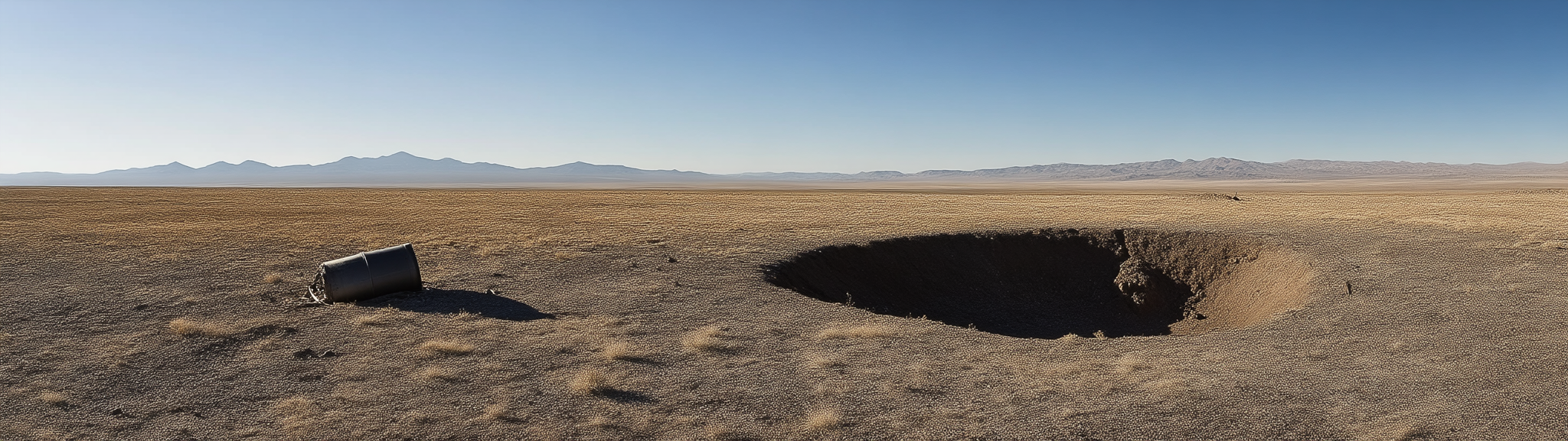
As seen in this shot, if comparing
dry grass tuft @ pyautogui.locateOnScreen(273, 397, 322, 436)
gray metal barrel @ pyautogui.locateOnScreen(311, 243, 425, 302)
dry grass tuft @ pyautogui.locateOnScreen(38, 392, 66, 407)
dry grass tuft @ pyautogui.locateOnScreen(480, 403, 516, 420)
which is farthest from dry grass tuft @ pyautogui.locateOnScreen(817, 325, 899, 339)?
dry grass tuft @ pyautogui.locateOnScreen(38, 392, 66, 407)

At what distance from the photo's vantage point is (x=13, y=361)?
8227 mm

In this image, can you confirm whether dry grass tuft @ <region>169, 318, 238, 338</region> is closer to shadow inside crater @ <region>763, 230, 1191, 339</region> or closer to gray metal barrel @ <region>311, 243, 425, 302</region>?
gray metal barrel @ <region>311, 243, 425, 302</region>

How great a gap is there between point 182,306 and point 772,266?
10436mm

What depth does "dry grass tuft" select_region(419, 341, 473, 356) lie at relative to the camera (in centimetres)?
862

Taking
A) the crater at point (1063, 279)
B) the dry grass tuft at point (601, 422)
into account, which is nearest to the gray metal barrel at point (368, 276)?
the crater at point (1063, 279)

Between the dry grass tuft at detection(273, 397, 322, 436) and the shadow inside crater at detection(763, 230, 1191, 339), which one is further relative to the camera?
the shadow inside crater at detection(763, 230, 1191, 339)

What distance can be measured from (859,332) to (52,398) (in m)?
8.81

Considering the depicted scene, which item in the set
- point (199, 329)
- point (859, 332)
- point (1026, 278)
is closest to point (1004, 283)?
point (1026, 278)

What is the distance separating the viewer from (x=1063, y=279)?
1922 centimetres

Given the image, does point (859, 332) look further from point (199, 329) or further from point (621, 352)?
point (199, 329)

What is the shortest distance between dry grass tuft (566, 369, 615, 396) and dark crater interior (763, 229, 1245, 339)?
7.02 meters

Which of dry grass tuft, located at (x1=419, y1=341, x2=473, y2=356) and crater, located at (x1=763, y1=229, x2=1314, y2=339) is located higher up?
dry grass tuft, located at (x1=419, y1=341, x2=473, y2=356)

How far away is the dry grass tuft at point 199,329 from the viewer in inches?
372

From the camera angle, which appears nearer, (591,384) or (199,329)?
(591,384)
